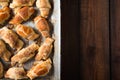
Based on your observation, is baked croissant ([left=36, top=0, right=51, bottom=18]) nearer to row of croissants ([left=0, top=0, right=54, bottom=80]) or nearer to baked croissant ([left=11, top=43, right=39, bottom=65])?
row of croissants ([left=0, top=0, right=54, bottom=80])

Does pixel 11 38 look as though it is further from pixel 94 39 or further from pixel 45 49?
pixel 94 39

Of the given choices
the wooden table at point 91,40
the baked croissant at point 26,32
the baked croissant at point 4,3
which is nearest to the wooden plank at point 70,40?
the wooden table at point 91,40

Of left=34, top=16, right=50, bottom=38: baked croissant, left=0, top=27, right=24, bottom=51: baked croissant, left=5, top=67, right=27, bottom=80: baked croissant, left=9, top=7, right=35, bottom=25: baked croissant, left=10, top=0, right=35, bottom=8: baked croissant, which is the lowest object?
left=5, top=67, right=27, bottom=80: baked croissant

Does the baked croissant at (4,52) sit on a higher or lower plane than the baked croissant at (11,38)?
lower

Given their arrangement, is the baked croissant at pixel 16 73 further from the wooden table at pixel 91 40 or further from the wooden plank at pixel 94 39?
the wooden plank at pixel 94 39

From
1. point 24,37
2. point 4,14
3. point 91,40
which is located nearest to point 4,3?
point 4,14

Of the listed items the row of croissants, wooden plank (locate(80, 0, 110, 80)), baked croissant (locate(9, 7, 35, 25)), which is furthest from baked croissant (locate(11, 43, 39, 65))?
wooden plank (locate(80, 0, 110, 80))
